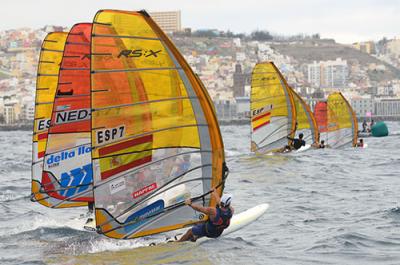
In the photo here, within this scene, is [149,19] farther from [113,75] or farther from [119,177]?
[119,177]

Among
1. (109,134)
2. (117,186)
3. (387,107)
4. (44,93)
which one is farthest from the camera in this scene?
(387,107)

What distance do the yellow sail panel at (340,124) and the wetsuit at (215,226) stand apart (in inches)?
976

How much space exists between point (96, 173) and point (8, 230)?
3317 mm

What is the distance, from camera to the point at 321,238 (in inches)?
508

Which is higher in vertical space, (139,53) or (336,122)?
(139,53)

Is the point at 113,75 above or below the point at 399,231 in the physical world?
above

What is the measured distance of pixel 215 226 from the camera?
1203cm

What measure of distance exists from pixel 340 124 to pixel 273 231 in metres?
23.6

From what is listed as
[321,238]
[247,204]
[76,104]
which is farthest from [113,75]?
[247,204]

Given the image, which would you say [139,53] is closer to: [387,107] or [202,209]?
[202,209]

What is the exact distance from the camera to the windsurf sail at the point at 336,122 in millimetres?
36656

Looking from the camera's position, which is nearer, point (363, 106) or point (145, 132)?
point (145, 132)

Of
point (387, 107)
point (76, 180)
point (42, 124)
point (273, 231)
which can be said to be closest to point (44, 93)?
point (42, 124)

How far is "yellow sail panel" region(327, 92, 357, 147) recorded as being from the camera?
120 feet
